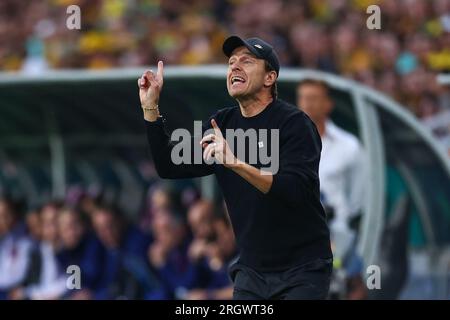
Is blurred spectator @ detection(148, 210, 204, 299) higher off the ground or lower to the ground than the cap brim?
lower

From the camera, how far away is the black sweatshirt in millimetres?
6258

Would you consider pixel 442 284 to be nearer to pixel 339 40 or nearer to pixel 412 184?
pixel 412 184

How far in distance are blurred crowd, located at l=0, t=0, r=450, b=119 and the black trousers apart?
4994 mm

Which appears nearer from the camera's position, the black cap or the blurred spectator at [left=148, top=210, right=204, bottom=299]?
the black cap

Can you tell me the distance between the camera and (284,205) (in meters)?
6.36

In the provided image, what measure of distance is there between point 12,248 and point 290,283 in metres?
7.59

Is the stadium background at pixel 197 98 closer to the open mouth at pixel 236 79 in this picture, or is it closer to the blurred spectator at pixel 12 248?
the blurred spectator at pixel 12 248

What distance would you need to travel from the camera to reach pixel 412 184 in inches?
419

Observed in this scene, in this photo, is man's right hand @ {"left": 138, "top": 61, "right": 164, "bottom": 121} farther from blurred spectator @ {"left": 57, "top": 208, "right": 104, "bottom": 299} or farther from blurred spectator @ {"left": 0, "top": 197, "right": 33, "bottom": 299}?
blurred spectator @ {"left": 0, "top": 197, "right": 33, "bottom": 299}

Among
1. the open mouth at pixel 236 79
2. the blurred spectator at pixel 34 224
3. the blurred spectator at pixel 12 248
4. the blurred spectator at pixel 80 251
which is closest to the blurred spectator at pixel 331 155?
the blurred spectator at pixel 80 251

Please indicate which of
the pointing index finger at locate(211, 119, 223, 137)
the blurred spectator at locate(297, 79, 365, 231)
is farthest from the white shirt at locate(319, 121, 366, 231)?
the pointing index finger at locate(211, 119, 223, 137)

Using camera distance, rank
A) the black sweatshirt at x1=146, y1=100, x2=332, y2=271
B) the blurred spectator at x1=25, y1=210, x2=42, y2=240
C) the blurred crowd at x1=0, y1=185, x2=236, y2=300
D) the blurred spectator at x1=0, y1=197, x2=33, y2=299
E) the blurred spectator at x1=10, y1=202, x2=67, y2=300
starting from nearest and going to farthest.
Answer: the black sweatshirt at x1=146, y1=100, x2=332, y2=271
the blurred crowd at x1=0, y1=185, x2=236, y2=300
the blurred spectator at x1=10, y1=202, x2=67, y2=300
the blurred spectator at x1=0, y1=197, x2=33, y2=299
the blurred spectator at x1=25, y1=210, x2=42, y2=240

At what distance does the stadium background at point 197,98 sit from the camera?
10.5 m

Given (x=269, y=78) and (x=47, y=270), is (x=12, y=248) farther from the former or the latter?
(x=269, y=78)
